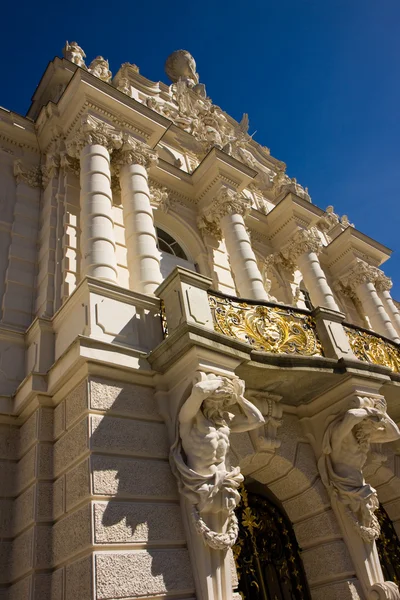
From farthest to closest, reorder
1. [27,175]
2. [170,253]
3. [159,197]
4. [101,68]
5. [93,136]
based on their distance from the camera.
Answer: [101,68] → [159,197] → [170,253] → [27,175] → [93,136]

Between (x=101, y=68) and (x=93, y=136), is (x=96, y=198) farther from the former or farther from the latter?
(x=101, y=68)

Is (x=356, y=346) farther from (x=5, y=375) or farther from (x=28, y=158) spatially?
(x=28, y=158)

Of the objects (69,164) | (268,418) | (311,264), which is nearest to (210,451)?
(268,418)

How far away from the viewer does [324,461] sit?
920 centimetres

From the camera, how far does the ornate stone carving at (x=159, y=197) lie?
14.1m

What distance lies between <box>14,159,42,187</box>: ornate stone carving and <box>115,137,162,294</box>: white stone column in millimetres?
2064

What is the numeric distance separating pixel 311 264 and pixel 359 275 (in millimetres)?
3441

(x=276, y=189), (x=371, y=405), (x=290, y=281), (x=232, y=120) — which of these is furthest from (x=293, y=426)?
(x=232, y=120)

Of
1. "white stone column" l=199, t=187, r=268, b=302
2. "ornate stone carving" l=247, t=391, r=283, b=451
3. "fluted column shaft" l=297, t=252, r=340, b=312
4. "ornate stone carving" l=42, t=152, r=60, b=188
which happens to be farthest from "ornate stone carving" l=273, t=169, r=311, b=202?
"ornate stone carving" l=247, t=391, r=283, b=451

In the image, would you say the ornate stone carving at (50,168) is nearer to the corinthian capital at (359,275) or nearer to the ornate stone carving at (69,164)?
the ornate stone carving at (69,164)

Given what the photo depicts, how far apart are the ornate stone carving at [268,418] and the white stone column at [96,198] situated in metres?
3.43

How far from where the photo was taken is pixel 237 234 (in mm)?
14141

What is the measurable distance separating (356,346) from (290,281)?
23.3 ft

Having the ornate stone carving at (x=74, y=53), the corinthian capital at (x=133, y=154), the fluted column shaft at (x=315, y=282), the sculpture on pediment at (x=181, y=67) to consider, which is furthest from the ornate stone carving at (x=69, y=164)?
the sculpture on pediment at (x=181, y=67)
